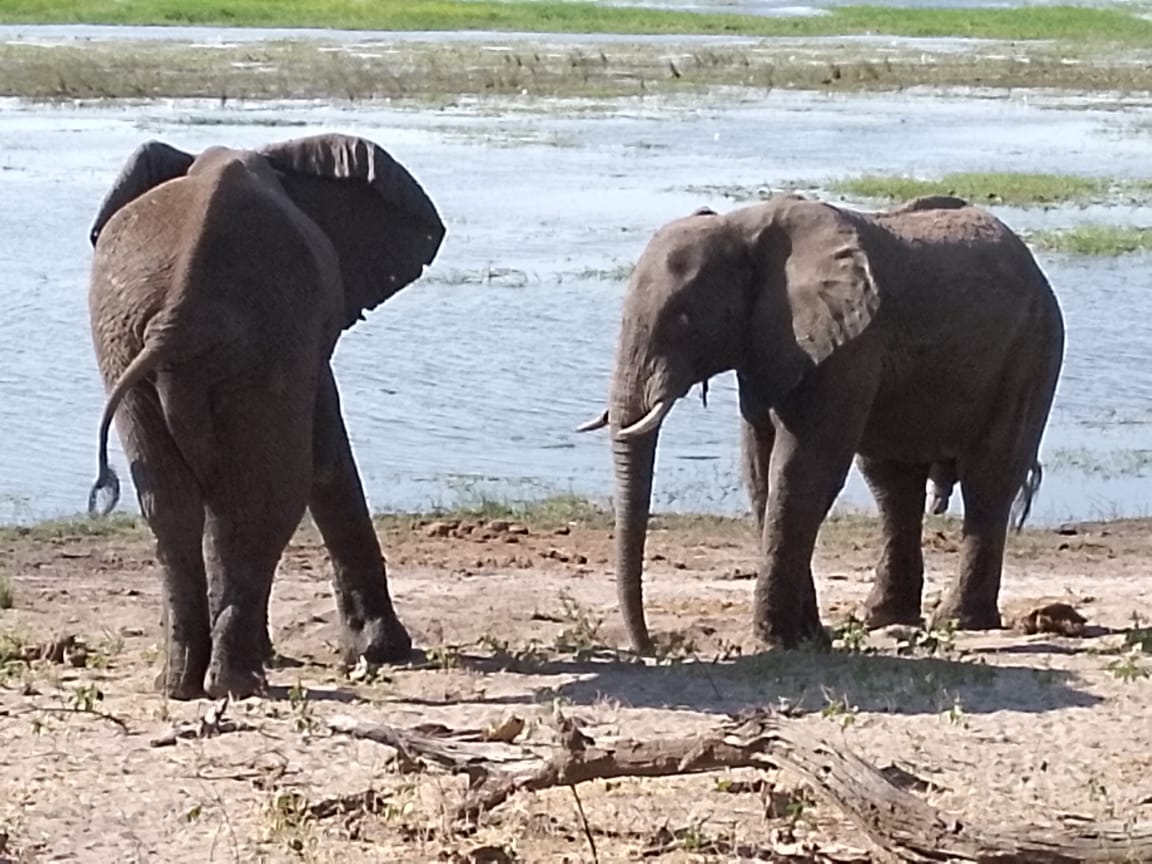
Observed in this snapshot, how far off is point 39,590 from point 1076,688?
4815 mm

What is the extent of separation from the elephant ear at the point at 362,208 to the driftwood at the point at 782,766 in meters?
2.60

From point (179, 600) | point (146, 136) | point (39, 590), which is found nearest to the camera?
point (179, 600)

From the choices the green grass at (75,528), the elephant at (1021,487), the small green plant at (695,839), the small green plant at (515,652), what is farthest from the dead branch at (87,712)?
the green grass at (75,528)

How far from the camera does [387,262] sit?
30.2ft

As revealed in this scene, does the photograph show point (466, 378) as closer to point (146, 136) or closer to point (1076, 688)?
point (1076, 688)

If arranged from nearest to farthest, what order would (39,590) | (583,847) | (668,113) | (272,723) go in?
(583,847) → (272,723) → (39,590) → (668,113)

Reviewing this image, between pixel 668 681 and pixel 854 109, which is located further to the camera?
pixel 854 109

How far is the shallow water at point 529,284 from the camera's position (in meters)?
14.5

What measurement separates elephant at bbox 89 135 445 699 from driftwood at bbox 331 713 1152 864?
1.27 metres

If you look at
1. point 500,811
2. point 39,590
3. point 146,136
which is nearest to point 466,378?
point 39,590

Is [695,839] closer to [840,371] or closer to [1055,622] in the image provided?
[840,371]

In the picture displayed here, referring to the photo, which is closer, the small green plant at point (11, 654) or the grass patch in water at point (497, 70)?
the small green plant at point (11, 654)

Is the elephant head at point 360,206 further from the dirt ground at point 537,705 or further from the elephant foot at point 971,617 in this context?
the elephant foot at point 971,617

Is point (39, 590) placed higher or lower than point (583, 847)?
lower
